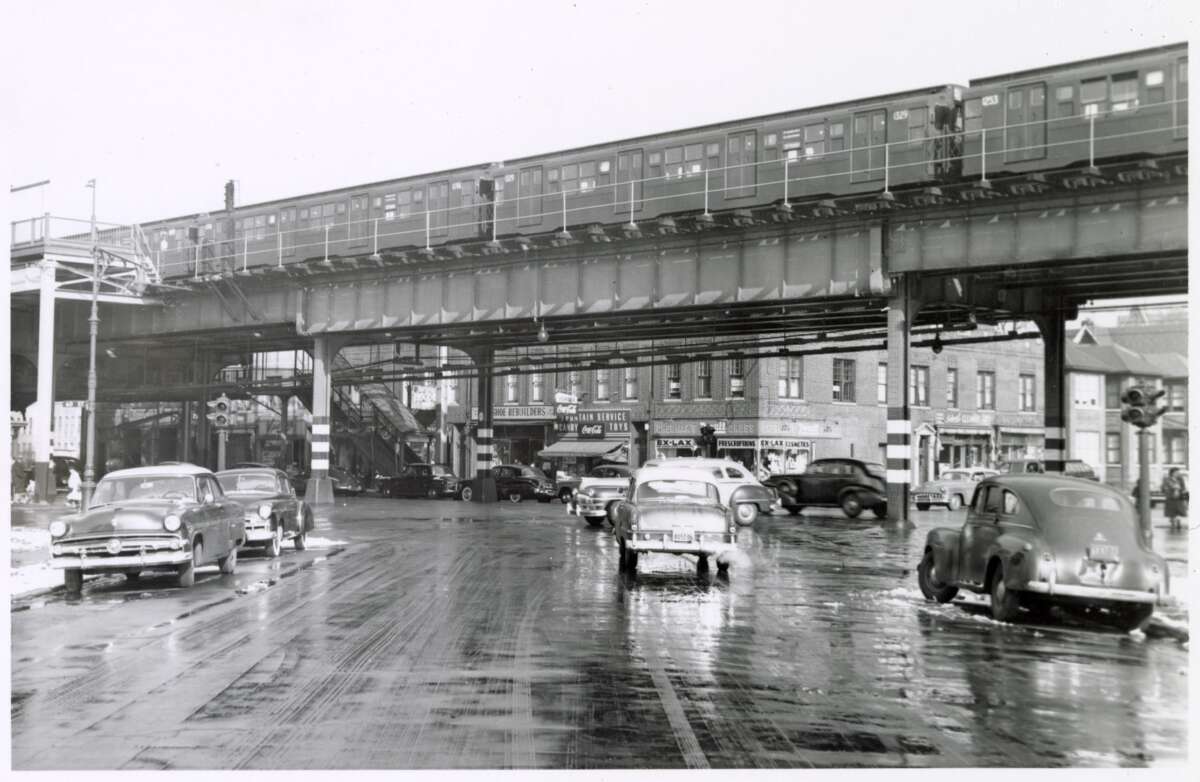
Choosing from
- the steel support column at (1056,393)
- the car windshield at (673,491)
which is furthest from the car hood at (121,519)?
the steel support column at (1056,393)

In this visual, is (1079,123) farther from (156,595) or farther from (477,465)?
(477,465)

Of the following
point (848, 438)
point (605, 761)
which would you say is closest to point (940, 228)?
point (848, 438)

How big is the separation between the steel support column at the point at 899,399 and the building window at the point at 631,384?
1427cm

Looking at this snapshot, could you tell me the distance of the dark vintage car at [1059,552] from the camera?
32.0 feet

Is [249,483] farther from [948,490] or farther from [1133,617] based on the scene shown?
[948,490]

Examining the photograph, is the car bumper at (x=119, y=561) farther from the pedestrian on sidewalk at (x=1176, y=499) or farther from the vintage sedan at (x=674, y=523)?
the pedestrian on sidewalk at (x=1176, y=499)

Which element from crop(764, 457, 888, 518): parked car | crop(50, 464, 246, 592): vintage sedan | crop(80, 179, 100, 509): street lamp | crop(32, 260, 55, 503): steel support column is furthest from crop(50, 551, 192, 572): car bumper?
crop(764, 457, 888, 518): parked car

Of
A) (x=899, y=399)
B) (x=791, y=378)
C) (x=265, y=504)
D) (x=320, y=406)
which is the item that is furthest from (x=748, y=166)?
(x=265, y=504)

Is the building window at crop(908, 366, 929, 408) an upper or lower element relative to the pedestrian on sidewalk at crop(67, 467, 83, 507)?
upper

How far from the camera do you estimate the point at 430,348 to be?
132ft

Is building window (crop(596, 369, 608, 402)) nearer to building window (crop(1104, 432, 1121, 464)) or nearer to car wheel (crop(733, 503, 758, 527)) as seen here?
car wheel (crop(733, 503, 758, 527))

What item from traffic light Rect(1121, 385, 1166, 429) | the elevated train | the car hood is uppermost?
the elevated train

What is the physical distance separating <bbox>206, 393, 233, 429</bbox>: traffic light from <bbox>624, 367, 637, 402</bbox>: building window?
20.7m

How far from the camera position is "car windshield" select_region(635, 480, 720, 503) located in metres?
16.3
